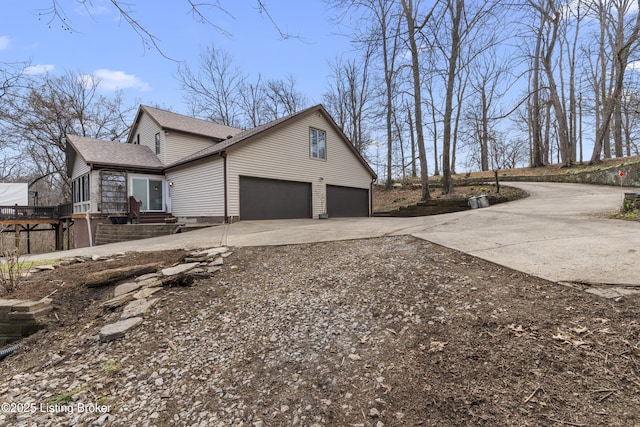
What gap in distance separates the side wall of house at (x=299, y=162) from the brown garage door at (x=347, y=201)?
34 cm

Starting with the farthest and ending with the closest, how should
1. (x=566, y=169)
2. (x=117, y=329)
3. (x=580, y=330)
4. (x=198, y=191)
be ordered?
(x=566, y=169), (x=198, y=191), (x=117, y=329), (x=580, y=330)

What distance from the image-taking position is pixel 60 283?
4441 mm

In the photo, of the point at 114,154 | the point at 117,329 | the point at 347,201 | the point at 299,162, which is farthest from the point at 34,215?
the point at 117,329

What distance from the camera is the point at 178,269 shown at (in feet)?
14.4

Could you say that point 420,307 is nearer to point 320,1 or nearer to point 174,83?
point 320,1

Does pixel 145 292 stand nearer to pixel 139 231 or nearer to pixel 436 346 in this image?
pixel 436 346

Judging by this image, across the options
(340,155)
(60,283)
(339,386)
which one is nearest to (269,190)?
(340,155)

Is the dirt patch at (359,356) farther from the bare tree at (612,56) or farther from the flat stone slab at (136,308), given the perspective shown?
the bare tree at (612,56)

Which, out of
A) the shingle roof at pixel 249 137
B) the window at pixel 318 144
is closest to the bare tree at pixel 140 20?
the shingle roof at pixel 249 137

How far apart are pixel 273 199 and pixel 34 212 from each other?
54.6 ft

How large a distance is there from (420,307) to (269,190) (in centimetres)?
1046

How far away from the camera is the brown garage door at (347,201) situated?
1524 centimetres

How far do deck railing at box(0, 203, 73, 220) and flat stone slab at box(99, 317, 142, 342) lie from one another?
18.1 metres

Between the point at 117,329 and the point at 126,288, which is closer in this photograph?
the point at 117,329
